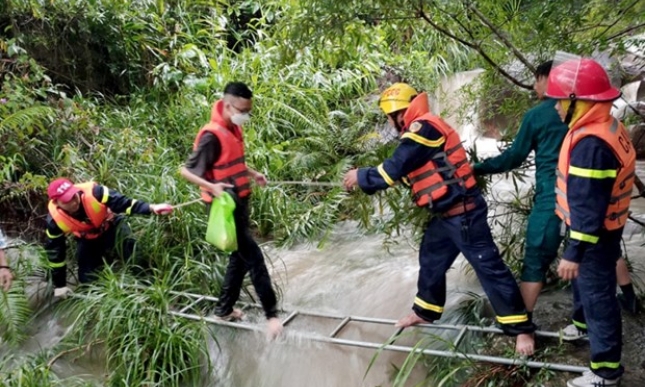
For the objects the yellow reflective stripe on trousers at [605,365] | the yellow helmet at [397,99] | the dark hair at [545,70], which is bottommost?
the yellow reflective stripe on trousers at [605,365]

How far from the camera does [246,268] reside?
13.0 ft

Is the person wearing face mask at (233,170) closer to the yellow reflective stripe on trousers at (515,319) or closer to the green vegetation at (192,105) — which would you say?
the green vegetation at (192,105)

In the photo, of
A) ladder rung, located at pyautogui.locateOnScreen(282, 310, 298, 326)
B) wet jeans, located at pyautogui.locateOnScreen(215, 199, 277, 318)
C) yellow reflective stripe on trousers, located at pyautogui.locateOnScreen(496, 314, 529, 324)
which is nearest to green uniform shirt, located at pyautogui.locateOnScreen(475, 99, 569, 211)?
yellow reflective stripe on trousers, located at pyautogui.locateOnScreen(496, 314, 529, 324)

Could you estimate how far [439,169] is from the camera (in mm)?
3229

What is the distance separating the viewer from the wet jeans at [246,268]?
3793 mm

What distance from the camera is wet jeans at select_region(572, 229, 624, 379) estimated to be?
107 inches

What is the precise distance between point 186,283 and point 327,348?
1434 millimetres

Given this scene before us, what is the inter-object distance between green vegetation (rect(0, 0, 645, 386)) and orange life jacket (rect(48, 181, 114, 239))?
0.44m

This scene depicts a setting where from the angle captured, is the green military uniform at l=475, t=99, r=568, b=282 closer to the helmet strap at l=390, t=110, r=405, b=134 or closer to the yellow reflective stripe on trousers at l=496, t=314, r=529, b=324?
the yellow reflective stripe on trousers at l=496, t=314, r=529, b=324

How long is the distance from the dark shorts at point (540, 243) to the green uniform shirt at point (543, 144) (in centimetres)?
6

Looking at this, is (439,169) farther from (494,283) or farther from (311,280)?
(311,280)

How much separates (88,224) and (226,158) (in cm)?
169

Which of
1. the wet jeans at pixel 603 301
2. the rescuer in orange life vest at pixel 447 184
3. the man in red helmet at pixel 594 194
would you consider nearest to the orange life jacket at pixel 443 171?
the rescuer in orange life vest at pixel 447 184

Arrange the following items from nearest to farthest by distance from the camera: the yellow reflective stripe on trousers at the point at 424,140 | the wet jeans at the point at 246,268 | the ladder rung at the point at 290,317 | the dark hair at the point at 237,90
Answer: the yellow reflective stripe on trousers at the point at 424,140 < the dark hair at the point at 237,90 < the wet jeans at the point at 246,268 < the ladder rung at the point at 290,317
